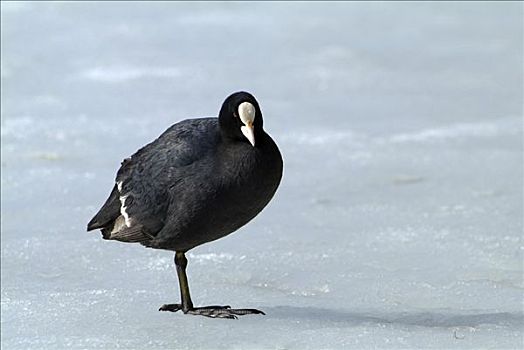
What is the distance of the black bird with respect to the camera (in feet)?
12.3

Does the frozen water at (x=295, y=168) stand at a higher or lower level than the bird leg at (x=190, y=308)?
higher

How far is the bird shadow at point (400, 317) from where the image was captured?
3908 millimetres

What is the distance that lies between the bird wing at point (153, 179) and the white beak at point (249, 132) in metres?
0.17

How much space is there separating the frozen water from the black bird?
28 cm

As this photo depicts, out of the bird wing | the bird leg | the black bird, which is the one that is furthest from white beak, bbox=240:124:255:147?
the bird leg

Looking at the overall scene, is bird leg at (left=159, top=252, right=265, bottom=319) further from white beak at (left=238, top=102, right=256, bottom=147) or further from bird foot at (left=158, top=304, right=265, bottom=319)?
white beak at (left=238, top=102, right=256, bottom=147)

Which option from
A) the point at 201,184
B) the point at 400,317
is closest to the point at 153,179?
the point at 201,184

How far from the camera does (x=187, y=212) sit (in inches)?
150

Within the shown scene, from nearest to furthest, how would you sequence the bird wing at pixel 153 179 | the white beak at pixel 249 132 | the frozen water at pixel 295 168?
the white beak at pixel 249 132, the bird wing at pixel 153 179, the frozen water at pixel 295 168

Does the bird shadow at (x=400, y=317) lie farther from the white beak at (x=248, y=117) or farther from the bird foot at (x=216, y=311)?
the white beak at (x=248, y=117)

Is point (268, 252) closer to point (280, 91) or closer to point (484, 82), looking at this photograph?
point (280, 91)

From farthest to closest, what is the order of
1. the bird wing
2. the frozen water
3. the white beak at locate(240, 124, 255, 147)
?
1. the frozen water
2. the bird wing
3. the white beak at locate(240, 124, 255, 147)

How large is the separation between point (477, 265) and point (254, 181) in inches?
57.2

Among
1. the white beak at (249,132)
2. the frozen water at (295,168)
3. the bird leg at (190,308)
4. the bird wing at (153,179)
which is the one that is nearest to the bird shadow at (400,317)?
the frozen water at (295,168)
